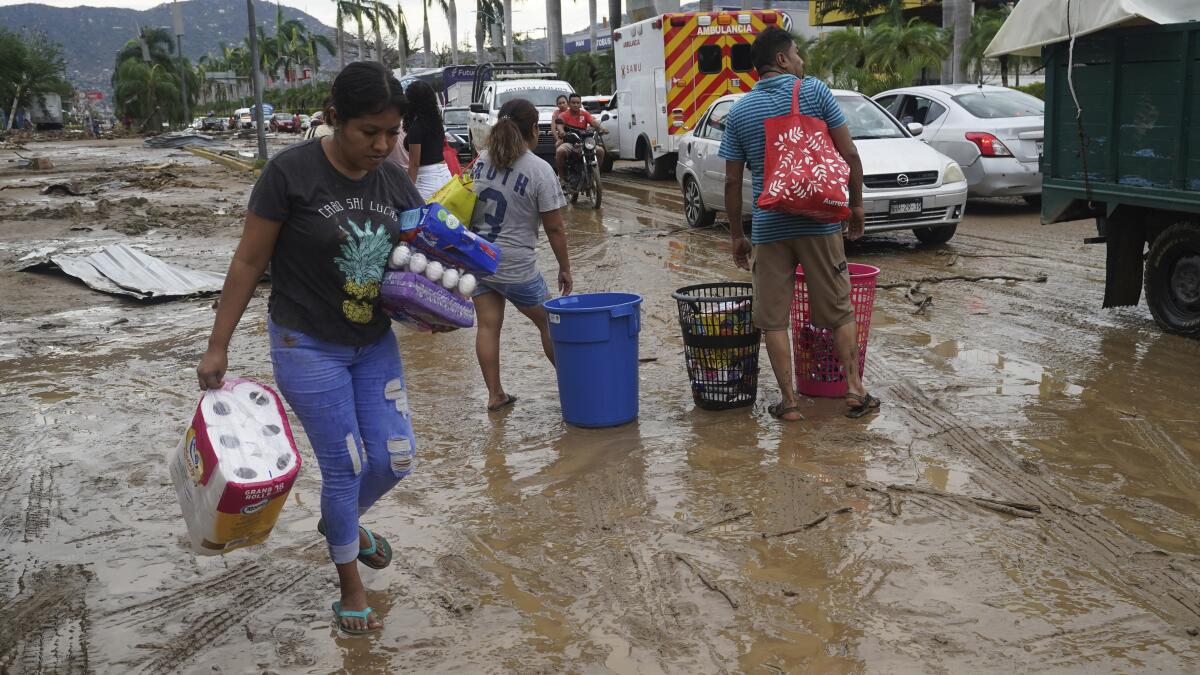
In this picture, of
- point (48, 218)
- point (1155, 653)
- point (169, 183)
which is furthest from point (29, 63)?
point (1155, 653)

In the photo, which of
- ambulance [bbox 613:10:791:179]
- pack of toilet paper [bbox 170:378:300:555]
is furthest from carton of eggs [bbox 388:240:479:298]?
ambulance [bbox 613:10:791:179]

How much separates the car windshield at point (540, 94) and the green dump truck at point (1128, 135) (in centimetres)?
1558

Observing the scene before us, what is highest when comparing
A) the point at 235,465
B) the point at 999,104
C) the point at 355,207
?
the point at 999,104

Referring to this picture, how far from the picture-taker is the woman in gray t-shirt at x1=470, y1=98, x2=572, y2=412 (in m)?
5.82

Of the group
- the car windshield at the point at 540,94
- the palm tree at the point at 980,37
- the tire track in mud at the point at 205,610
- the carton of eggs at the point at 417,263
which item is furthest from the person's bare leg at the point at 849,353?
the palm tree at the point at 980,37

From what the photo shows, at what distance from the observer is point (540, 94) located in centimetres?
2294

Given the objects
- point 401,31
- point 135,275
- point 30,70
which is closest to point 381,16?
point 401,31

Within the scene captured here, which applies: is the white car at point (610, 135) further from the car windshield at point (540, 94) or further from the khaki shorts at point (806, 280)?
the khaki shorts at point (806, 280)

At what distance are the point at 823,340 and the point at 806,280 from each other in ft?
1.76

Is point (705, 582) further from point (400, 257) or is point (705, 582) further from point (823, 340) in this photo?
point (823, 340)

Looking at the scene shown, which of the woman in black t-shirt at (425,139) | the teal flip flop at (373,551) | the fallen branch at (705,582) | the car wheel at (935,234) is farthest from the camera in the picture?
the car wheel at (935,234)

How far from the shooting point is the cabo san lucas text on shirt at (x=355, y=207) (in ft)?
11.2

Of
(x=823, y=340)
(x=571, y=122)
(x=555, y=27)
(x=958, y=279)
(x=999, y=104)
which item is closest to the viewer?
(x=823, y=340)

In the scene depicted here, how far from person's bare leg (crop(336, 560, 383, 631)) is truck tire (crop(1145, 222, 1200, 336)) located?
569 centimetres
